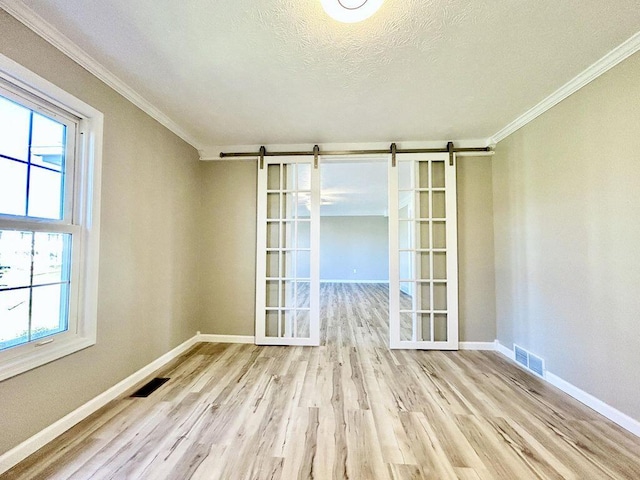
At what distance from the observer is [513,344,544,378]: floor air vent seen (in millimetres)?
2525

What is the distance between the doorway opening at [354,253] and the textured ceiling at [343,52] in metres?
1.22

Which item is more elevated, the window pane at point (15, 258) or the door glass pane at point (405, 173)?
the door glass pane at point (405, 173)

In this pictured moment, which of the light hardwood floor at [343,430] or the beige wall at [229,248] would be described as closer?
the light hardwood floor at [343,430]

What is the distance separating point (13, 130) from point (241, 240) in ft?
7.17

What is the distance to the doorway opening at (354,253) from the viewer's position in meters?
4.14

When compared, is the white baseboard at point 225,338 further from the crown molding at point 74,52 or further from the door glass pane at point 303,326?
the crown molding at point 74,52

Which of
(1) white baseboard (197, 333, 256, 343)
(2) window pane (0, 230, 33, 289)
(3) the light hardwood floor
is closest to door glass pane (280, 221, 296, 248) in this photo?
(1) white baseboard (197, 333, 256, 343)

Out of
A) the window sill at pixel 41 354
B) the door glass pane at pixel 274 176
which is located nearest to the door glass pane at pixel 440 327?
the door glass pane at pixel 274 176

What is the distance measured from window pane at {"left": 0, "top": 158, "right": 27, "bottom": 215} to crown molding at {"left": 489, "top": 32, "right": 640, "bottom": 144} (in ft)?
12.1

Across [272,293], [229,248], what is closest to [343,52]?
[229,248]

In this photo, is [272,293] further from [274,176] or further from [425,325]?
[425,325]

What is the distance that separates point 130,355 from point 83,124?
6.04 feet

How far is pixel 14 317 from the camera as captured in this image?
1.56 m

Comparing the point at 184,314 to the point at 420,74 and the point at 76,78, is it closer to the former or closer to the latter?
the point at 76,78
